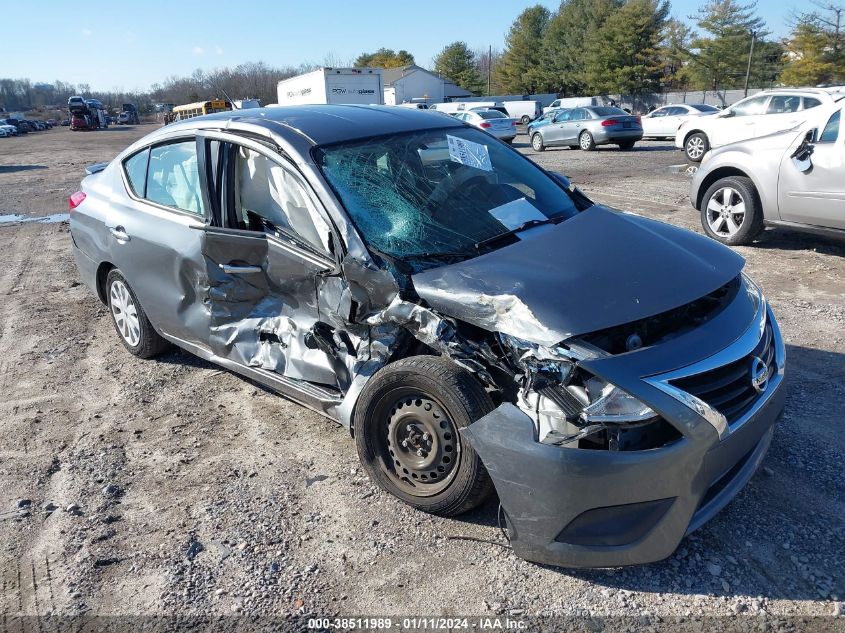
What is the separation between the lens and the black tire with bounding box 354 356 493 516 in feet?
8.88

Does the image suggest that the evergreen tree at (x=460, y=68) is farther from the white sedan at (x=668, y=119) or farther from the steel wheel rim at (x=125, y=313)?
the steel wheel rim at (x=125, y=313)

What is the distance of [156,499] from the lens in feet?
10.8

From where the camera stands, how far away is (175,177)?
4285mm

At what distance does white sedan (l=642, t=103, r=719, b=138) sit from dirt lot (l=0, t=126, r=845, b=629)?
810 inches

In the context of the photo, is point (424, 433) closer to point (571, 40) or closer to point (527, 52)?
point (571, 40)

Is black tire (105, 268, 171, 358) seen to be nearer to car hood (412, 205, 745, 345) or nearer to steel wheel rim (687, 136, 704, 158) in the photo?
car hood (412, 205, 745, 345)

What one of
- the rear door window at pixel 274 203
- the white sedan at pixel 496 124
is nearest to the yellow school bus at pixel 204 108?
the white sedan at pixel 496 124

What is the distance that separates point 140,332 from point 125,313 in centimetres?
25

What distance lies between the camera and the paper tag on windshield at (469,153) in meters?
3.88

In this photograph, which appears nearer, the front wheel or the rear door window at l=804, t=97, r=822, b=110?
the rear door window at l=804, t=97, r=822, b=110

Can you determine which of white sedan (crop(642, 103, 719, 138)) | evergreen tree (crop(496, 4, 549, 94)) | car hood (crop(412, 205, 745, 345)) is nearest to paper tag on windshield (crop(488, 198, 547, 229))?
car hood (crop(412, 205, 745, 345))

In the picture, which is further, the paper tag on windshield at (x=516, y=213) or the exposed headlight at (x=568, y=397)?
the paper tag on windshield at (x=516, y=213)

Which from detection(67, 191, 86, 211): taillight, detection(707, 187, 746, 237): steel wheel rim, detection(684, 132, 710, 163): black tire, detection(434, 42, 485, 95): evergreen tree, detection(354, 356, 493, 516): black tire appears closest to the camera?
detection(354, 356, 493, 516): black tire

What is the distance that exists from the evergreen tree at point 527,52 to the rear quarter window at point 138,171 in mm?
65392
